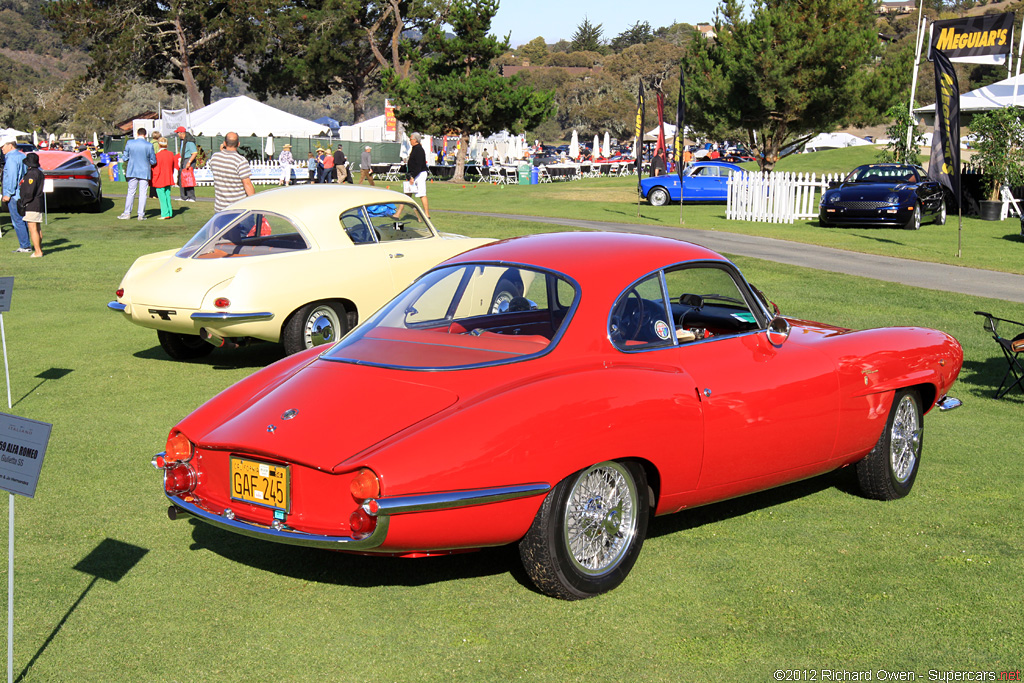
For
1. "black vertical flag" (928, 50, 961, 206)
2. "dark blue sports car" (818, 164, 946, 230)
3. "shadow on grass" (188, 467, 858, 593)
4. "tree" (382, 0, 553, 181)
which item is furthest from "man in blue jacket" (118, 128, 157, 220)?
"tree" (382, 0, 553, 181)

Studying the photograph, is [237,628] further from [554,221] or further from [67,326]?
[554,221]

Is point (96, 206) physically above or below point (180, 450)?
above

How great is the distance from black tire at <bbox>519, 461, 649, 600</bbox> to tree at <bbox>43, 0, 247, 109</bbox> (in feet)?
230

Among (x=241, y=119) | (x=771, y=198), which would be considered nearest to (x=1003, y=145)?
(x=771, y=198)

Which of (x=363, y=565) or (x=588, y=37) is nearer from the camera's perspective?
(x=363, y=565)

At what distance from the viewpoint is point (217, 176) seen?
15.1 meters

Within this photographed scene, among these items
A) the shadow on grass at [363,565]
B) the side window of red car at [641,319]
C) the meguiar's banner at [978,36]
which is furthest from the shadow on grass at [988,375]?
the meguiar's banner at [978,36]

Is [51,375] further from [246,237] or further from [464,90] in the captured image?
[464,90]

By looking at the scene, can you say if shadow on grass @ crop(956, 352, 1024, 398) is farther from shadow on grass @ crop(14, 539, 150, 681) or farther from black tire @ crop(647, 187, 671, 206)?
black tire @ crop(647, 187, 671, 206)

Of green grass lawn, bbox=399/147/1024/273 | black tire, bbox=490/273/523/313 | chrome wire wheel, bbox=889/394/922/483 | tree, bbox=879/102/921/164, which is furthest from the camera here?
tree, bbox=879/102/921/164

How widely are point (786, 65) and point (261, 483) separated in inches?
1609

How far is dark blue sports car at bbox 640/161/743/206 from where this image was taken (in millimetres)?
32750

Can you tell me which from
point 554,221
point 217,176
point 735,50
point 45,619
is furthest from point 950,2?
point 45,619

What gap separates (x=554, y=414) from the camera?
13.6 feet
